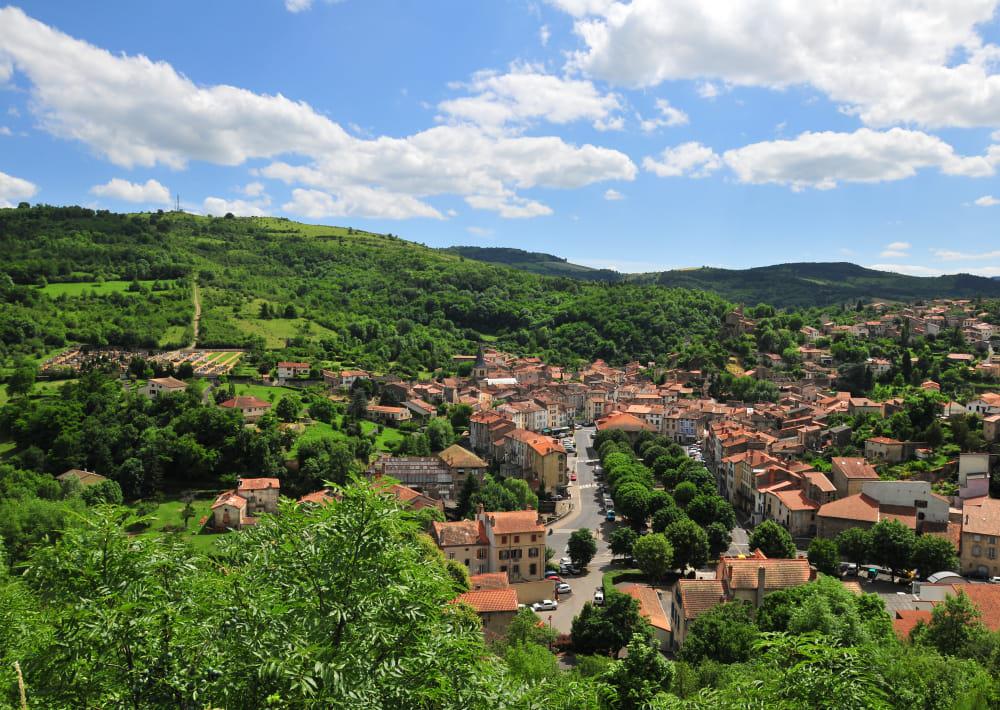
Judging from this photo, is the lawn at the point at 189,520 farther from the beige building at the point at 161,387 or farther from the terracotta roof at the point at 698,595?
the terracotta roof at the point at 698,595

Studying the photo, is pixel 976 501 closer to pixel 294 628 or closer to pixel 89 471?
pixel 294 628

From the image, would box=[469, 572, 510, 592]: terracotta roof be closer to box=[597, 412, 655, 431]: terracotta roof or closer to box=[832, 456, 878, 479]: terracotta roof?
box=[832, 456, 878, 479]: terracotta roof

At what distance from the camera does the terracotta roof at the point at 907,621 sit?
22.8 meters

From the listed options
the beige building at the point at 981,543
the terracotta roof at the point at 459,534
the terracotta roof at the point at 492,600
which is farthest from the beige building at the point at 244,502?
the beige building at the point at 981,543

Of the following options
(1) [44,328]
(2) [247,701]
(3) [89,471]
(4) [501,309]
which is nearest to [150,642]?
(2) [247,701]

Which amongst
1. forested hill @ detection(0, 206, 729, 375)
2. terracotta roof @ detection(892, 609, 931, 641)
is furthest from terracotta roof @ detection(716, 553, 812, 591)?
forested hill @ detection(0, 206, 729, 375)

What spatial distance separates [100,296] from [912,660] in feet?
301

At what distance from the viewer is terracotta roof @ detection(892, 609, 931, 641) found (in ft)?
74.8

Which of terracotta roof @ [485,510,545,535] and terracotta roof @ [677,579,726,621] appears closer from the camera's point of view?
terracotta roof @ [677,579,726,621]

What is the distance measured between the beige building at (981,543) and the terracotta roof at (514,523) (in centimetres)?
2189

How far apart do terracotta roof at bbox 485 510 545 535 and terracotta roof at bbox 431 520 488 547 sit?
967 millimetres

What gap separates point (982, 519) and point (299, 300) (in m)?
A: 91.2

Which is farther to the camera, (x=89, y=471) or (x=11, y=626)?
(x=89, y=471)

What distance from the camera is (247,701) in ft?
22.7
